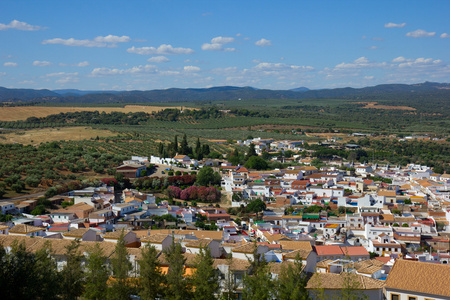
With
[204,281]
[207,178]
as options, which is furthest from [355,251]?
[207,178]

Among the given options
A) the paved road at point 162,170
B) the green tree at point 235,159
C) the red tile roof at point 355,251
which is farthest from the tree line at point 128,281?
the green tree at point 235,159

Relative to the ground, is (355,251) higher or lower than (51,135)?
lower

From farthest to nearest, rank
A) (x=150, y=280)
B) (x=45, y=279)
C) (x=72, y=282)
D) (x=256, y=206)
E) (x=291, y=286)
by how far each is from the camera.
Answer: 1. (x=256, y=206)
2. (x=72, y=282)
3. (x=150, y=280)
4. (x=45, y=279)
5. (x=291, y=286)

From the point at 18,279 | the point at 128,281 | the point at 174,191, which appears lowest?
Answer: the point at 174,191

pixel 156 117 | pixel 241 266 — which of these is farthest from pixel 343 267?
pixel 156 117

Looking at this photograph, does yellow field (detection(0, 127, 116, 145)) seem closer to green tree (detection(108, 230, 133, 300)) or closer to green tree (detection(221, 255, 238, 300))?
green tree (detection(108, 230, 133, 300))

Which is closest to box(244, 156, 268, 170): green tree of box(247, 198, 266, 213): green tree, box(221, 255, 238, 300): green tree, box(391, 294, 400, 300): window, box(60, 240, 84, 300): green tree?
box(247, 198, 266, 213): green tree

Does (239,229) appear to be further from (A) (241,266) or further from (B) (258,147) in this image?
(B) (258,147)

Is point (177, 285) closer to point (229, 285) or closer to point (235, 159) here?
point (229, 285)
